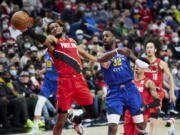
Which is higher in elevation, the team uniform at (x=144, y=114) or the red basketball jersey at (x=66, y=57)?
the red basketball jersey at (x=66, y=57)

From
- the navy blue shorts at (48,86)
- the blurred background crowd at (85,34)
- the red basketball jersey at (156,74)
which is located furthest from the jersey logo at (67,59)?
the blurred background crowd at (85,34)

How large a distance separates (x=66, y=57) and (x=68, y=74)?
0.29 meters

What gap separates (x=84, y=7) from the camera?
20.5 m

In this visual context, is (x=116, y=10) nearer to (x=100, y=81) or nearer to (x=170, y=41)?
(x=170, y=41)

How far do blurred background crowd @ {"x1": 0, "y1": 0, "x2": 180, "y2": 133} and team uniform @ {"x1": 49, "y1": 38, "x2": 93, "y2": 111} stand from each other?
318cm

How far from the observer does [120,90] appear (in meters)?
7.91

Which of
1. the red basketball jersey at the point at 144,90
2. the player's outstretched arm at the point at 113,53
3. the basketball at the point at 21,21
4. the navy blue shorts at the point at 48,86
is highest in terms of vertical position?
the basketball at the point at 21,21

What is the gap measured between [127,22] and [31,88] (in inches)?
349

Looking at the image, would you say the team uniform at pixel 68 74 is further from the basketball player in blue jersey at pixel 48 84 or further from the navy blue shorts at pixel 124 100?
the basketball player in blue jersey at pixel 48 84

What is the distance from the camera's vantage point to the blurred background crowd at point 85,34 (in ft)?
42.8

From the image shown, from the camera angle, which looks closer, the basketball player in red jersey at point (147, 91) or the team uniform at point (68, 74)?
the team uniform at point (68, 74)

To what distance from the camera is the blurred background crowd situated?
42.8 feet

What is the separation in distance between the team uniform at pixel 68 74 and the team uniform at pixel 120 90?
64 cm

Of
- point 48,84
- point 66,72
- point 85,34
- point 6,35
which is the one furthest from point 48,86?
point 85,34
